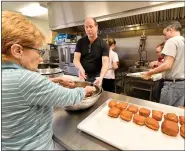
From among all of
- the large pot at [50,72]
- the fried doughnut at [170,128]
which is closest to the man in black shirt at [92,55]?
the large pot at [50,72]

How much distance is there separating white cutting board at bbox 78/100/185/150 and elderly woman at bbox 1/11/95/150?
0.22 metres

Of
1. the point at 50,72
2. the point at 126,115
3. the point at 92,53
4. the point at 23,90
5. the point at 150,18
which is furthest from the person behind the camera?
the point at 150,18

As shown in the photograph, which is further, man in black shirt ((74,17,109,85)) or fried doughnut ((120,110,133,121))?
man in black shirt ((74,17,109,85))

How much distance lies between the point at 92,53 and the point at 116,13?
0.74 meters

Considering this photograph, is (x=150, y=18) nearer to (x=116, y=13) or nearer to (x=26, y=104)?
(x=116, y=13)

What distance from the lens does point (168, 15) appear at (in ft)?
6.52

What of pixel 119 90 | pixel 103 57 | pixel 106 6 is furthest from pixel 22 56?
pixel 119 90

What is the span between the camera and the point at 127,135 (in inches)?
24.3

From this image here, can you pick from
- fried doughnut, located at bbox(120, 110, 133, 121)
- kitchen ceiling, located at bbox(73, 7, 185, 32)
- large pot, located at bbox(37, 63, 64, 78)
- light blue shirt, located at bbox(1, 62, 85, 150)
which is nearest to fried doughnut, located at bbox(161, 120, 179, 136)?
fried doughnut, located at bbox(120, 110, 133, 121)

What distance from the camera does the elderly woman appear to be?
0.47 meters

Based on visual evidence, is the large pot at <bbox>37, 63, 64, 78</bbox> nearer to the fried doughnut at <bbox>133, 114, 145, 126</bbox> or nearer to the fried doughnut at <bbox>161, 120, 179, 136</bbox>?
the fried doughnut at <bbox>133, 114, 145, 126</bbox>

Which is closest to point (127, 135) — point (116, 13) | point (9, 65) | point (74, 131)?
point (74, 131)

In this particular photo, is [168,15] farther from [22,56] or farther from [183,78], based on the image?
[22,56]

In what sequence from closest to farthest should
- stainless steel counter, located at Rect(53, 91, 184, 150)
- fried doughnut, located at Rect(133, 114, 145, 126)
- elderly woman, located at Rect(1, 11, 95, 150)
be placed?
elderly woman, located at Rect(1, 11, 95, 150) < stainless steel counter, located at Rect(53, 91, 184, 150) < fried doughnut, located at Rect(133, 114, 145, 126)
